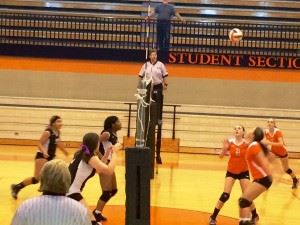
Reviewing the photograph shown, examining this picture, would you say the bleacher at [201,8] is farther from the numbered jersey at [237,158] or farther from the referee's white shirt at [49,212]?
the referee's white shirt at [49,212]

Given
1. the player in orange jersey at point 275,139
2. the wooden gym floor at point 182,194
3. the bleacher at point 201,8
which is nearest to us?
A: the wooden gym floor at point 182,194

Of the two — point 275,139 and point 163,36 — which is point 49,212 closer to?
point 275,139

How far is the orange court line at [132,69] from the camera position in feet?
58.2

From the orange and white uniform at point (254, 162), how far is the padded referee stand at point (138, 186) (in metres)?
1.63

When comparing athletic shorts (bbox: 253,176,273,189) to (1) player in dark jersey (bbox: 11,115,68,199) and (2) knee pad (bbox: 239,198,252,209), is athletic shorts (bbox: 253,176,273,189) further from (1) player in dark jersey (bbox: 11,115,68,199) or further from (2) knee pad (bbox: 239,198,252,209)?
(1) player in dark jersey (bbox: 11,115,68,199)

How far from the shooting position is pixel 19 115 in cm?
1753

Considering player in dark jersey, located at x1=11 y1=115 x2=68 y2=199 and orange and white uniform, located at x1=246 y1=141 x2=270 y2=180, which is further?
player in dark jersey, located at x1=11 y1=115 x2=68 y2=199

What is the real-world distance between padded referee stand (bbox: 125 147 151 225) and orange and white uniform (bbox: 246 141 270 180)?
1.63 meters

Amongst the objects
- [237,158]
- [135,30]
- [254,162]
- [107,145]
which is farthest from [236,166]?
[135,30]

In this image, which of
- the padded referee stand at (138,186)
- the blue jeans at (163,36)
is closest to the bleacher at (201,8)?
the blue jeans at (163,36)

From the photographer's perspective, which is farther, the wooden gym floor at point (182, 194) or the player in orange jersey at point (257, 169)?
the wooden gym floor at point (182, 194)

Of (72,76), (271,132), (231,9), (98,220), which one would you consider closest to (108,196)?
(98,220)

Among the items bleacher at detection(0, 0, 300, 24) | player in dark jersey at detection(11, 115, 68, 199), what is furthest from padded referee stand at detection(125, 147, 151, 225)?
bleacher at detection(0, 0, 300, 24)

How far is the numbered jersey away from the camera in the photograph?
8.76 meters
